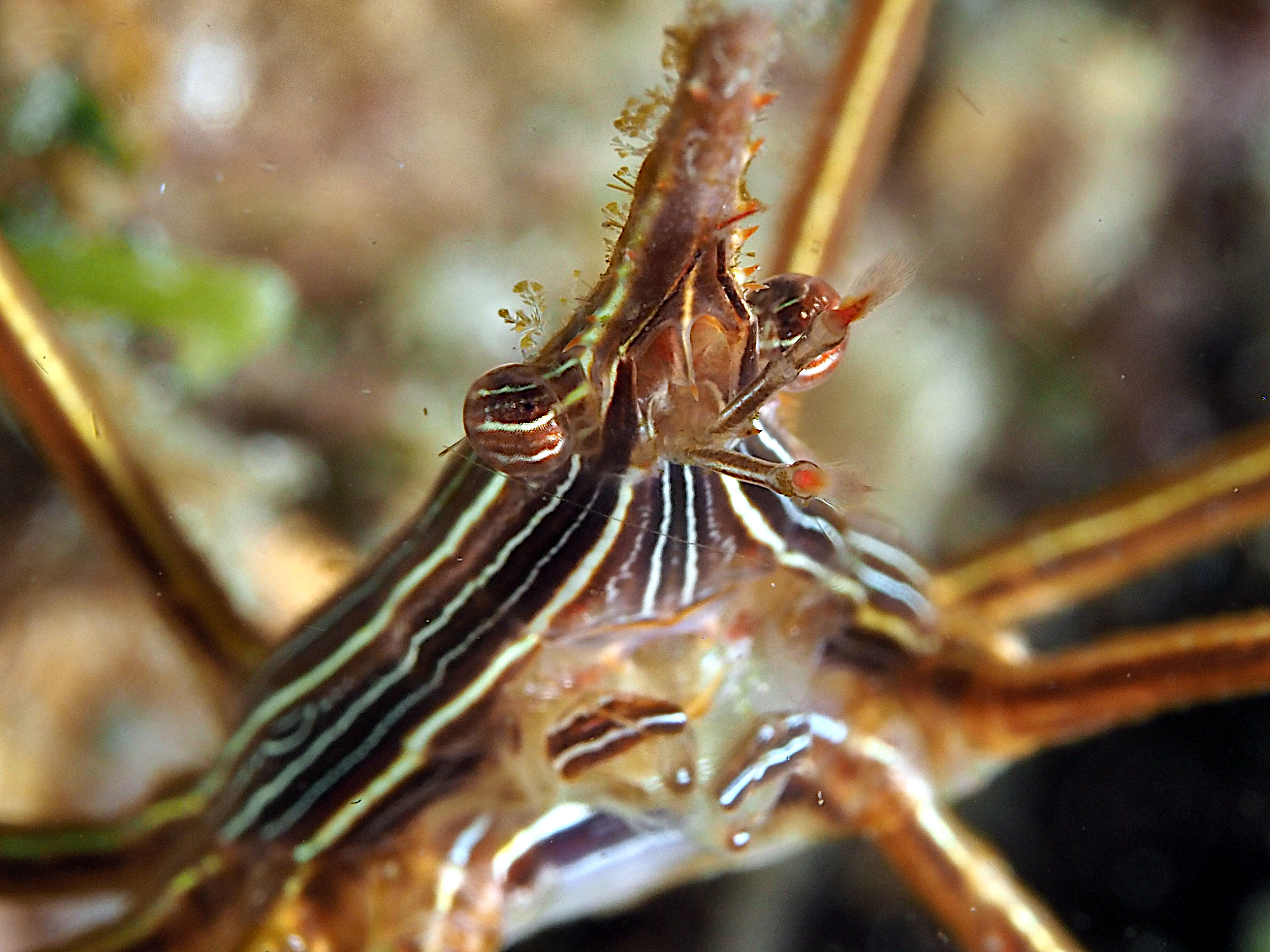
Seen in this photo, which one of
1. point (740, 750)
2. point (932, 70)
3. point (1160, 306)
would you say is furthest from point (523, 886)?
point (1160, 306)

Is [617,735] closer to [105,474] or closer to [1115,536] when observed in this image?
[105,474]

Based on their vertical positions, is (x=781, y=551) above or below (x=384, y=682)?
below

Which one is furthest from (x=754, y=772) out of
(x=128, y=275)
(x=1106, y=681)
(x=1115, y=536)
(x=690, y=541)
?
(x=128, y=275)

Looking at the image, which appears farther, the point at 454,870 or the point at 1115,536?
the point at 1115,536

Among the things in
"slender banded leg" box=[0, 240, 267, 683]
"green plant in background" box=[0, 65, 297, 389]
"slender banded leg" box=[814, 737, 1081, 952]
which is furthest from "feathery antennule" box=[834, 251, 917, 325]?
"green plant in background" box=[0, 65, 297, 389]

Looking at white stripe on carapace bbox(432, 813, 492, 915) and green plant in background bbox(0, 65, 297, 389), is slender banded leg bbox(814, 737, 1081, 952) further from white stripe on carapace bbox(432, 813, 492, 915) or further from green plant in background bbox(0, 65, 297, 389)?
green plant in background bbox(0, 65, 297, 389)

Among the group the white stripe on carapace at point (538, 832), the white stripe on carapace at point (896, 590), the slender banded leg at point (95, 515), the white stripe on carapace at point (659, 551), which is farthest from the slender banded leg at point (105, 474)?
the white stripe on carapace at point (896, 590)
